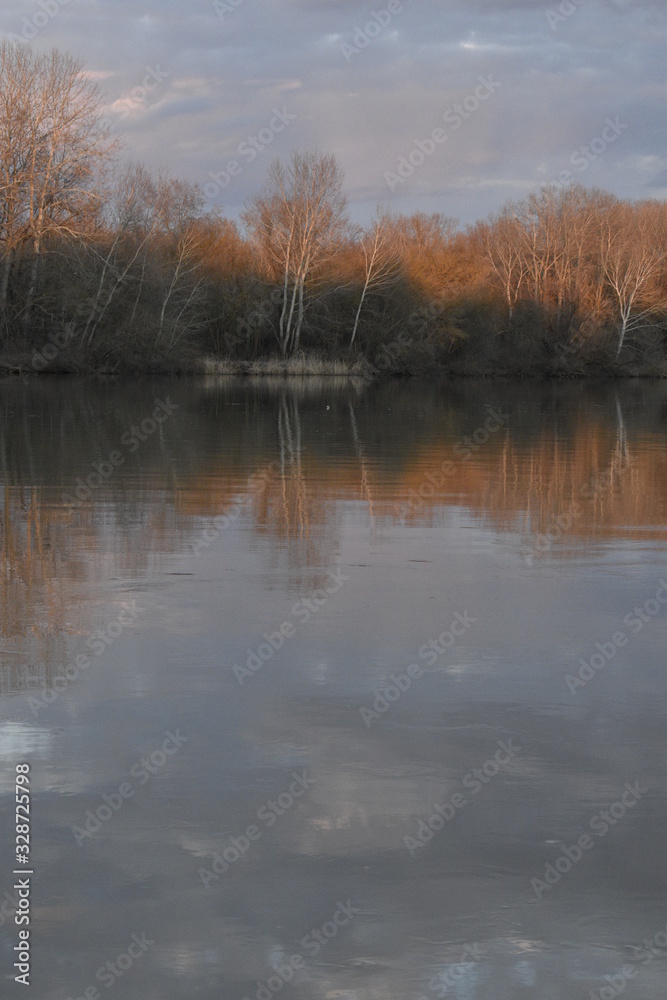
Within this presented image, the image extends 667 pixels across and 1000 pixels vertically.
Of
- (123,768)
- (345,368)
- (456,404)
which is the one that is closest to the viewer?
(123,768)

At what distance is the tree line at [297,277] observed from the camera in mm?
52719

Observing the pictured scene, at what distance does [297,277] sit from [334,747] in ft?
202

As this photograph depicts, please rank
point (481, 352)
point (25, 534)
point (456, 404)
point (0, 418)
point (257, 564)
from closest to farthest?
point (257, 564) → point (25, 534) → point (0, 418) → point (456, 404) → point (481, 352)

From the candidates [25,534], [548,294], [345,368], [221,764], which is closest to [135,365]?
[345,368]

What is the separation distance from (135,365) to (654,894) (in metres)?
55.1

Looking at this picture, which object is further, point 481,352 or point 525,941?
point 481,352

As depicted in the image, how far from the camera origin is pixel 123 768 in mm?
5078

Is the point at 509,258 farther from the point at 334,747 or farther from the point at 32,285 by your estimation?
the point at 334,747

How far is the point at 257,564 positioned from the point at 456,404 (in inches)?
1140

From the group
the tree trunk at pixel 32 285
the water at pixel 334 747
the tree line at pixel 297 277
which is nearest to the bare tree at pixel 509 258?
the tree line at pixel 297 277

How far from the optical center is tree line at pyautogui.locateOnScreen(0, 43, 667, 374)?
52.7 metres

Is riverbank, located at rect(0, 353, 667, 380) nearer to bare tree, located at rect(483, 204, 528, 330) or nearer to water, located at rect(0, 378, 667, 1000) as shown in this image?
bare tree, located at rect(483, 204, 528, 330)

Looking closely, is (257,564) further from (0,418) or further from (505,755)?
(0,418)

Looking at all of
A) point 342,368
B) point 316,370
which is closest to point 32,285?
point 316,370
